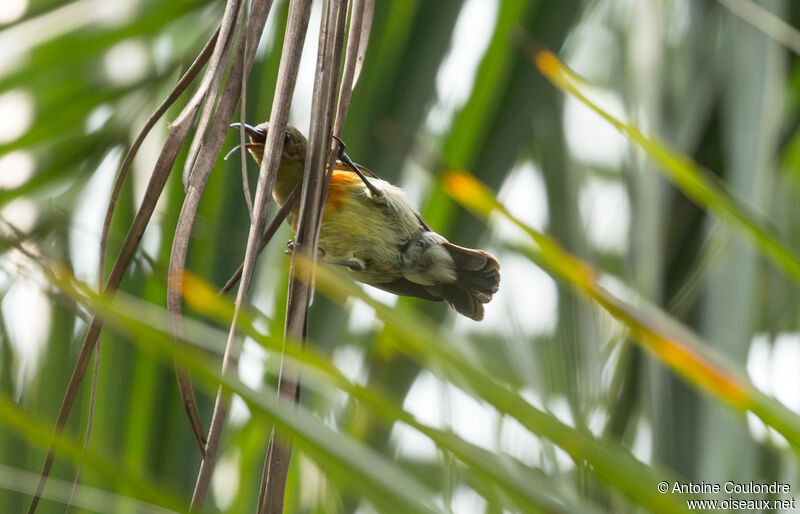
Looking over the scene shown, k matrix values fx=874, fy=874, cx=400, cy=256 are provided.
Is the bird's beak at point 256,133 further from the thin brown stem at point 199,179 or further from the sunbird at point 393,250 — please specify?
the thin brown stem at point 199,179

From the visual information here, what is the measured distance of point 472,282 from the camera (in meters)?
1.91

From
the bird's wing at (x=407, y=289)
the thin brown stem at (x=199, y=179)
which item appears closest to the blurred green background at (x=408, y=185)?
the bird's wing at (x=407, y=289)

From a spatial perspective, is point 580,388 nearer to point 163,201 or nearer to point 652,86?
point 652,86

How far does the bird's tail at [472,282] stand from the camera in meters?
1.88

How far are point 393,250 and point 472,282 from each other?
200 millimetres

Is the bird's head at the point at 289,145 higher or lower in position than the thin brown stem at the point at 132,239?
higher

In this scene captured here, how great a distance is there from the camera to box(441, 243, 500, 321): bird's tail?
6.18 ft

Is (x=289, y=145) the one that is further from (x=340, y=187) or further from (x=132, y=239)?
(x=132, y=239)

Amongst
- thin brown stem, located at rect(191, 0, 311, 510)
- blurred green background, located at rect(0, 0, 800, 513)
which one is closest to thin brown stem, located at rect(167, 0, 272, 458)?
thin brown stem, located at rect(191, 0, 311, 510)

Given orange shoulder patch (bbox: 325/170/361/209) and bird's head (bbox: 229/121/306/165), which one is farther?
orange shoulder patch (bbox: 325/170/361/209)

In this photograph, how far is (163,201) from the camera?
1.74 m

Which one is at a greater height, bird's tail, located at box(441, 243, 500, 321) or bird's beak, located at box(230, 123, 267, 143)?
bird's tail, located at box(441, 243, 500, 321)

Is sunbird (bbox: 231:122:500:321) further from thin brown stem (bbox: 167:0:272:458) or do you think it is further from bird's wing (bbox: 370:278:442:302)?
thin brown stem (bbox: 167:0:272:458)

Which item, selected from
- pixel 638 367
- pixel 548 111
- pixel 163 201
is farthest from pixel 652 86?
pixel 163 201
